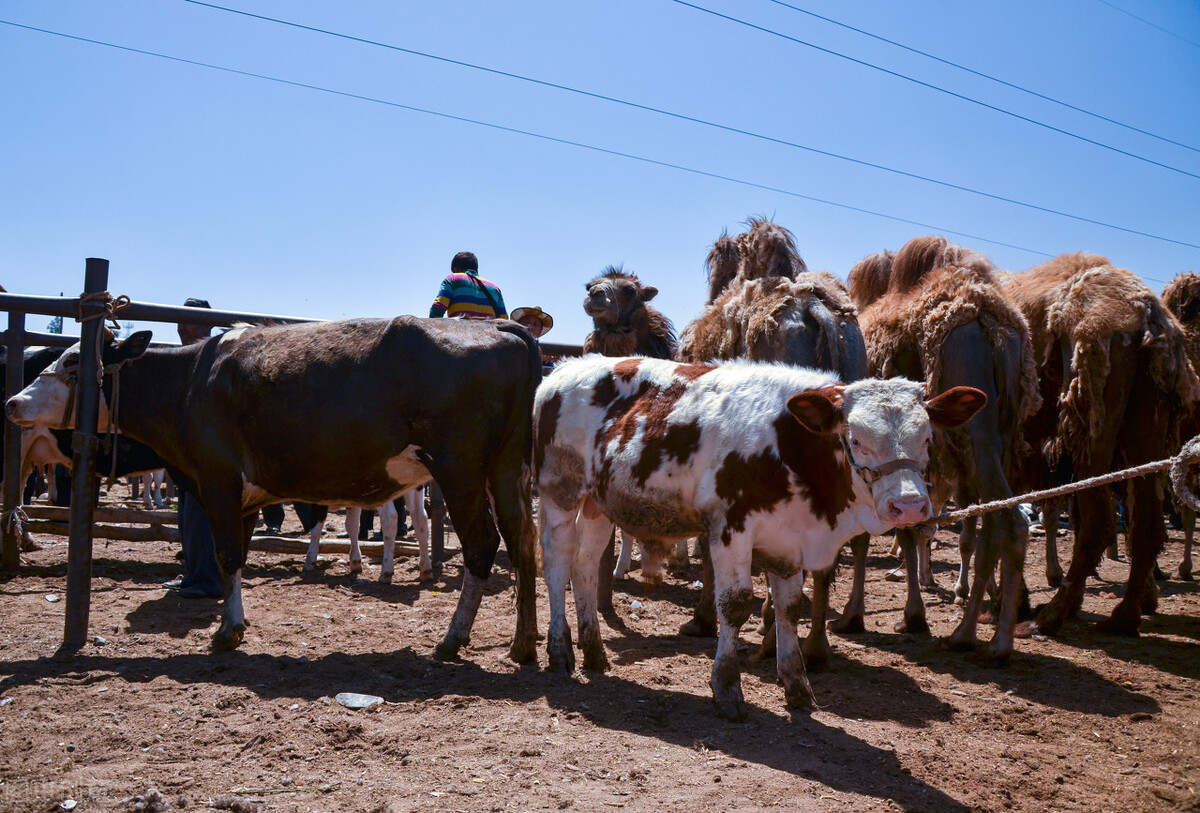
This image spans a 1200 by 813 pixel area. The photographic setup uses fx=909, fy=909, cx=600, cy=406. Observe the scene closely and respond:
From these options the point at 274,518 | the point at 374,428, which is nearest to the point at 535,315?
the point at 374,428

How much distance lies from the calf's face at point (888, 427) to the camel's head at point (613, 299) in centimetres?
383

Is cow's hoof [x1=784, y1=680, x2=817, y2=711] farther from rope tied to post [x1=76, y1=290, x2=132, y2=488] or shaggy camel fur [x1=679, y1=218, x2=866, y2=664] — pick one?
rope tied to post [x1=76, y1=290, x2=132, y2=488]

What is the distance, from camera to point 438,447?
243 inches

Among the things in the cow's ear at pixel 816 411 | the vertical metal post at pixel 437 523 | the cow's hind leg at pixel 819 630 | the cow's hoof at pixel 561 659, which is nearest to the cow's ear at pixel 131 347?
the vertical metal post at pixel 437 523

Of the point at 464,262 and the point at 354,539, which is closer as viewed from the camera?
the point at 464,262

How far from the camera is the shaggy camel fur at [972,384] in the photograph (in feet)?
20.5

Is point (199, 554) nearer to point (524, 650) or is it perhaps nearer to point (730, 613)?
point (524, 650)

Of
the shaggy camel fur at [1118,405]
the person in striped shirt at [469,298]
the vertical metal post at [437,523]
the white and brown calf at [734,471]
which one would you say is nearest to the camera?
the white and brown calf at [734,471]

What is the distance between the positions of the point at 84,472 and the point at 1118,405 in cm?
771

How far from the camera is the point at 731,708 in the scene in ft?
15.9

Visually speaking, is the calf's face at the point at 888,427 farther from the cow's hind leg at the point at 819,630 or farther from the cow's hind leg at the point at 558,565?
the cow's hind leg at the point at 558,565

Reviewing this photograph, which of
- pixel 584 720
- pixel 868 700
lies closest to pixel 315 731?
pixel 584 720

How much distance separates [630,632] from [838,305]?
10.1ft

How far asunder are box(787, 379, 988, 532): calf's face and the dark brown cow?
2395 mm
